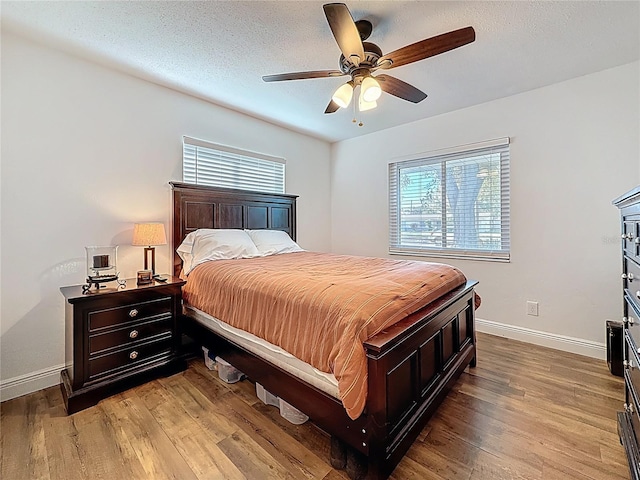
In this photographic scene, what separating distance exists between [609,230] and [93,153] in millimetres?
4525

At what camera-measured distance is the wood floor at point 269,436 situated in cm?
146

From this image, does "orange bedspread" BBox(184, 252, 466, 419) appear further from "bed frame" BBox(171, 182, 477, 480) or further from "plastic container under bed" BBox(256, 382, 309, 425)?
"plastic container under bed" BBox(256, 382, 309, 425)

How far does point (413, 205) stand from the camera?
3.97m

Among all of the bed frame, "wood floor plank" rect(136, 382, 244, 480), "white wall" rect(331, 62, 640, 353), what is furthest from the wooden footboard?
"white wall" rect(331, 62, 640, 353)

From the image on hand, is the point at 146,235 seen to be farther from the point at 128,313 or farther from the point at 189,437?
the point at 189,437

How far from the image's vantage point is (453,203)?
3.60m

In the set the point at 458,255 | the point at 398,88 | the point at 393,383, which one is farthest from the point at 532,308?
the point at 398,88

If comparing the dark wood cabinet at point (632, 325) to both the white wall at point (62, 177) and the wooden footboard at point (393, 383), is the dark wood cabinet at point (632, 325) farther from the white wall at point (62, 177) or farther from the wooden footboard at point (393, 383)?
the white wall at point (62, 177)

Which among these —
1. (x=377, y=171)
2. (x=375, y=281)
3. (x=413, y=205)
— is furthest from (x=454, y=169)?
(x=375, y=281)

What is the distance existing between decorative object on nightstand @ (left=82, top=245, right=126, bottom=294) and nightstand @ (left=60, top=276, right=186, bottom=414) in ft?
0.25

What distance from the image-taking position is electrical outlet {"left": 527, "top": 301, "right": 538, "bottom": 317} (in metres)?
3.01

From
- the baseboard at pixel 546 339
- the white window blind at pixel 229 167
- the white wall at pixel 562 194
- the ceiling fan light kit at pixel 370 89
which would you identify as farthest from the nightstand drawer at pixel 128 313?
the baseboard at pixel 546 339

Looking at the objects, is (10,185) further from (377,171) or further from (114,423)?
(377,171)

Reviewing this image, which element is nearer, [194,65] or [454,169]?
[194,65]
